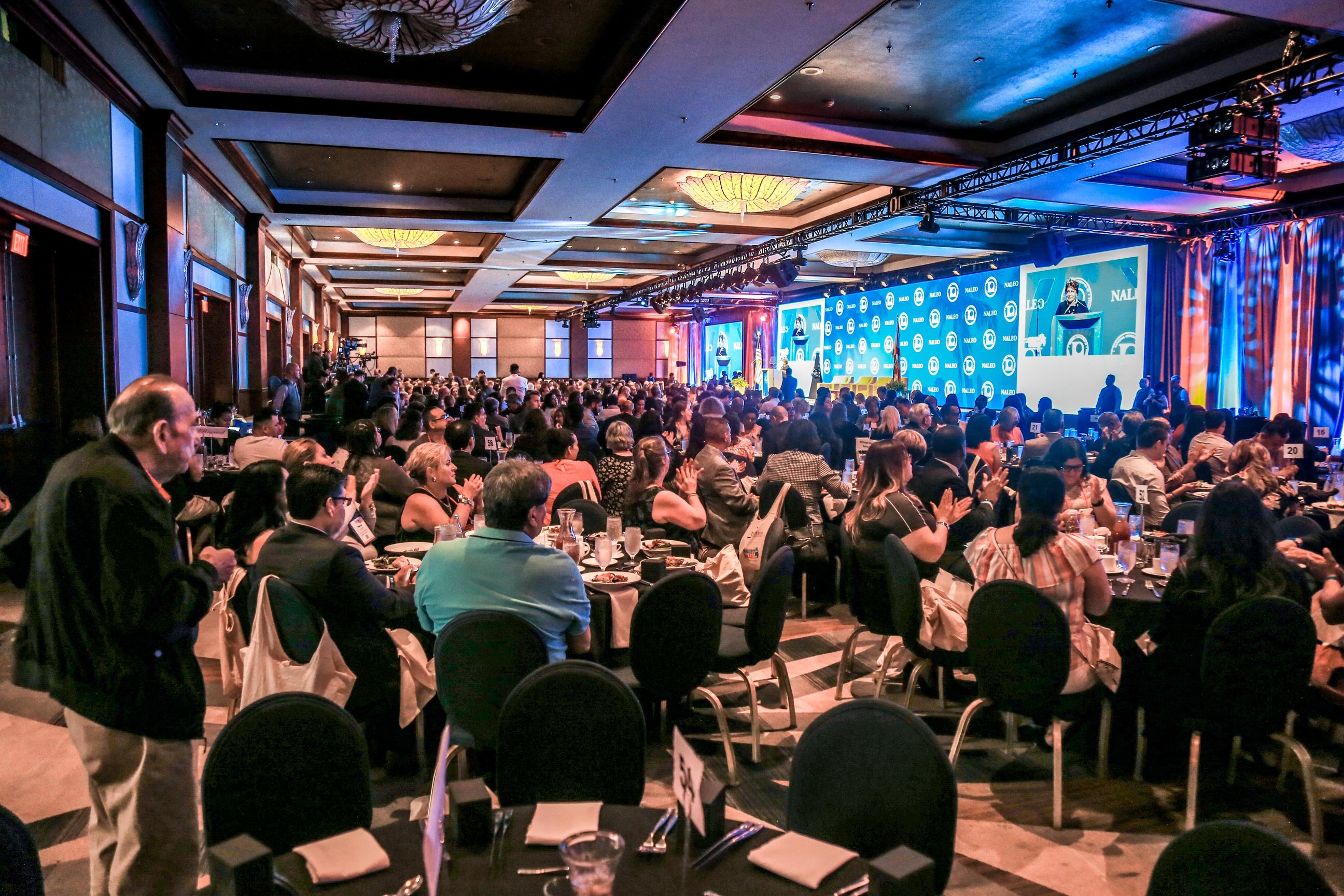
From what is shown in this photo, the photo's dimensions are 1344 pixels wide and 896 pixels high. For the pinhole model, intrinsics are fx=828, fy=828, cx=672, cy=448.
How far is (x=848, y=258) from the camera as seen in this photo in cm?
1562

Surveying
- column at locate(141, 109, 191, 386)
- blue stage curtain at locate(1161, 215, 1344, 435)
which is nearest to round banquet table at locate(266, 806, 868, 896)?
column at locate(141, 109, 191, 386)

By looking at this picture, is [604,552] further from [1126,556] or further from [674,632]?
[1126,556]

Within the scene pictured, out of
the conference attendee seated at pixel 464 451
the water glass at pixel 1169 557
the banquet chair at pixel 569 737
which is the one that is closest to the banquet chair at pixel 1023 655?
the water glass at pixel 1169 557

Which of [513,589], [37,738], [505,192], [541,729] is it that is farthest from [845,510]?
[505,192]

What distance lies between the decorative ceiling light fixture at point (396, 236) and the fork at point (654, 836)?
444 inches

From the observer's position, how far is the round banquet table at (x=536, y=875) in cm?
149

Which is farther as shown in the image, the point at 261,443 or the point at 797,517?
the point at 261,443

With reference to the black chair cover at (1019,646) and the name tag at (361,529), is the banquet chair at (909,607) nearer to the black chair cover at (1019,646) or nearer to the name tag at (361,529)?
the black chair cover at (1019,646)

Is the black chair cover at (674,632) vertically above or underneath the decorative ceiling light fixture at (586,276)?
underneath

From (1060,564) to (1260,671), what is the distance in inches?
29.0

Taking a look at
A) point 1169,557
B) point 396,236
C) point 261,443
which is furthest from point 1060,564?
point 396,236

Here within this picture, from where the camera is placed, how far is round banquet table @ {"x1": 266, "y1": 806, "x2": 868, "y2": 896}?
1.49 meters

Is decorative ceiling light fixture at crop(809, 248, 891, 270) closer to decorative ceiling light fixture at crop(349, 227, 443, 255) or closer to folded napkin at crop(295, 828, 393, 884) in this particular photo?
decorative ceiling light fixture at crop(349, 227, 443, 255)

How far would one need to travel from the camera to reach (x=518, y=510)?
2719mm
